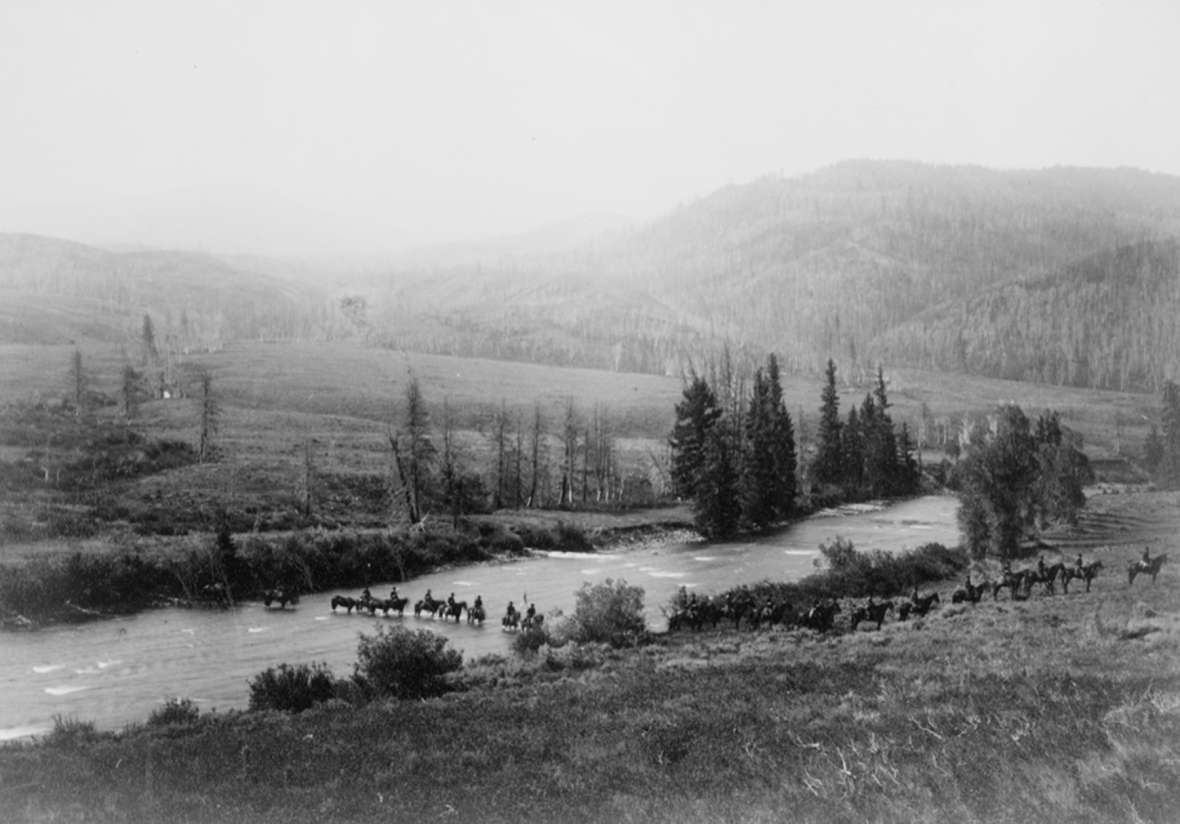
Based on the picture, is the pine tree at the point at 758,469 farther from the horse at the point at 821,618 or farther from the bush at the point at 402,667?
the bush at the point at 402,667

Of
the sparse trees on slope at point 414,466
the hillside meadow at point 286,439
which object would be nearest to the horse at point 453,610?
the hillside meadow at point 286,439

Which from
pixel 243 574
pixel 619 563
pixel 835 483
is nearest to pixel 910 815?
pixel 243 574

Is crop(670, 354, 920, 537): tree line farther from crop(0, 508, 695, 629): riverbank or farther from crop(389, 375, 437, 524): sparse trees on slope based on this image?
crop(389, 375, 437, 524): sparse trees on slope

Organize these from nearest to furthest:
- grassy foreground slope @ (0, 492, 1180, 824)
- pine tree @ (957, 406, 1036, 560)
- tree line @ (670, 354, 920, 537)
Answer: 1. grassy foreground slope @ (0, 492, 1180, 824)
2. pine tree @ (957, 406, 1036, 560)
3. tree line @ (670, 354, 920, 537)

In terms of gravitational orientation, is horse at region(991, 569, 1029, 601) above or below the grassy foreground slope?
below

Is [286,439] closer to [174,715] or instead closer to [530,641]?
[530,641]

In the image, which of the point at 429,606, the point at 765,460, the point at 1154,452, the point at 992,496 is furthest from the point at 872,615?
the point at 1154,452

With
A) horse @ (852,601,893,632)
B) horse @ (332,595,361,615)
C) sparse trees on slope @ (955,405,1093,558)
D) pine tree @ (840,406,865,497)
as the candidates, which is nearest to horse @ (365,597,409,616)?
horse @ (332,595,361,615)

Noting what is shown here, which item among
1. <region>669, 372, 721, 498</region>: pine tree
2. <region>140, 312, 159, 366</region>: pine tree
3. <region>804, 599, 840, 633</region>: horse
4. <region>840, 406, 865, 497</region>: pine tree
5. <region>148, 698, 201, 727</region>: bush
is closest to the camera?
<region>148, 698, 201, 727</region>: bush
